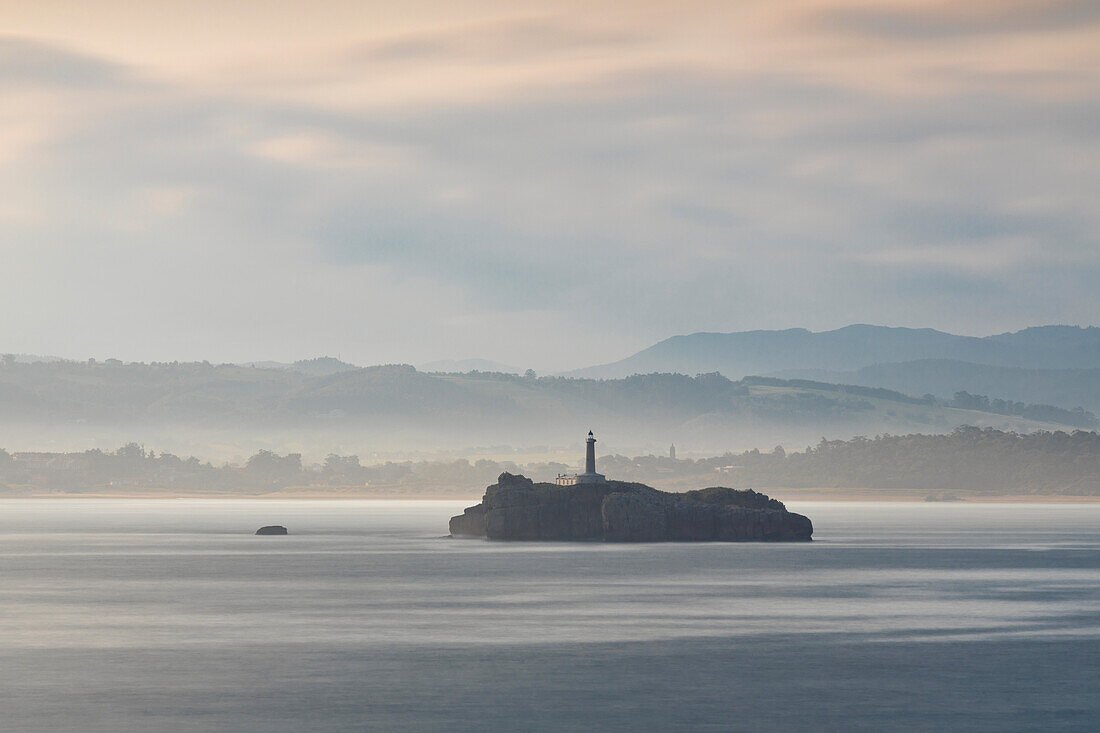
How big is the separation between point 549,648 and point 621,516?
4324 inches

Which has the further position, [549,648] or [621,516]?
[621,516]

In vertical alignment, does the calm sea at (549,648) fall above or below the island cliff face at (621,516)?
below

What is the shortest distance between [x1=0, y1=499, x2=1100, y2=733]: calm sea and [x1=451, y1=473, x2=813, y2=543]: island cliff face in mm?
45884

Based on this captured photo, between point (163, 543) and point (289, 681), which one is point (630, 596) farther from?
point (163, 543)

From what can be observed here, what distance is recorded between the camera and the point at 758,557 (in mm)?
146875

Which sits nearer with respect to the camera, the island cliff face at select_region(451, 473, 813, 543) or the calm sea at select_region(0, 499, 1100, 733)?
the calm sea at select_region(0, 499, 1100, 733)

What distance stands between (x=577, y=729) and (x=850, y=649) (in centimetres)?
2520

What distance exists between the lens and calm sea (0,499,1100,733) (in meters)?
48.8

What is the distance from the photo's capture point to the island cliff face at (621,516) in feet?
582

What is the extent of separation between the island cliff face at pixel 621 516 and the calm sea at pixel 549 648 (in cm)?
4588

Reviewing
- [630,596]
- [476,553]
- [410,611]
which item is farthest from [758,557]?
[410,611]

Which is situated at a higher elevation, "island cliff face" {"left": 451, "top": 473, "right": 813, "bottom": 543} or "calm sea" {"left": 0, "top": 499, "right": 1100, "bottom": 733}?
"island cliff face" {"left": 451, "top": 473, "right": 813, "bottom": 543}

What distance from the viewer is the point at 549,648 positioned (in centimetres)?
6712

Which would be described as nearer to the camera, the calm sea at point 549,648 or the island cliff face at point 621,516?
the calm sea at point 549,648
